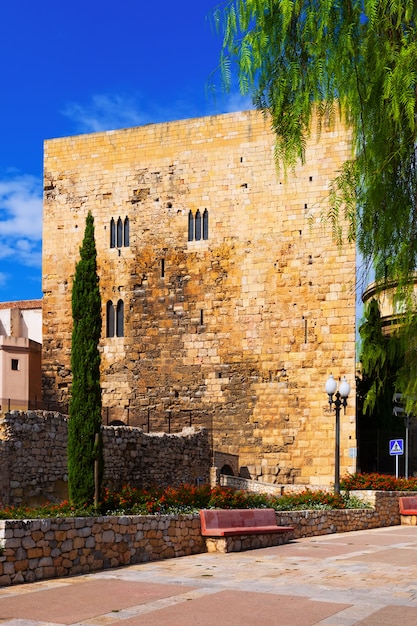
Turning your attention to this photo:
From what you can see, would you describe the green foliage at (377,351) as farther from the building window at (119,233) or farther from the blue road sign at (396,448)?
the building window at (119,233)

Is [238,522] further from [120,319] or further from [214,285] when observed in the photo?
[120,319]

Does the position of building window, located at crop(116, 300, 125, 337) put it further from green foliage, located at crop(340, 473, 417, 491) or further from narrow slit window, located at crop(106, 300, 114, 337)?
green foliage, located at crop(340, 473, 417, 491)

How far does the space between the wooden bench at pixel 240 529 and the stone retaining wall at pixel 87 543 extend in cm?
18

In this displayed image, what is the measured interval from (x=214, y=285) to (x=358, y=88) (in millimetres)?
19086

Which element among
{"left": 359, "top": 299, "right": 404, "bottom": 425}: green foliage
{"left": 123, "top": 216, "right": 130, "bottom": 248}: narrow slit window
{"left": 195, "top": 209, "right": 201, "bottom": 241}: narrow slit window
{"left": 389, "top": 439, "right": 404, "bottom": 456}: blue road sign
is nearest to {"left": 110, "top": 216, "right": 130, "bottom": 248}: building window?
{"left": 123, "top": 216, "right": 130, "bottom": 248}: narrow slit window

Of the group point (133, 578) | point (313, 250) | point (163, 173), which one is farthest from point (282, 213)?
point (133, 578)

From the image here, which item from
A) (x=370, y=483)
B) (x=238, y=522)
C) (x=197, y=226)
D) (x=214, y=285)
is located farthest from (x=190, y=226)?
(x=238, y=522)

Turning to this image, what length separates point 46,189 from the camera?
28.6 m

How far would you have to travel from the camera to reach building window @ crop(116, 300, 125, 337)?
2739 cm

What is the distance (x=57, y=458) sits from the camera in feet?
62.6

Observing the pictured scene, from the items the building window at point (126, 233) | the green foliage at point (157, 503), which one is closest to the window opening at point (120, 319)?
the building window at point (126, 233)

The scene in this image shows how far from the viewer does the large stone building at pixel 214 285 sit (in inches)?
Result: 973

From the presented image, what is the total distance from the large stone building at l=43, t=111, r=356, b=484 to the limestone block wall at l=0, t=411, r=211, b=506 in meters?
2.96

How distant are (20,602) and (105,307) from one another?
A: 19.9m
